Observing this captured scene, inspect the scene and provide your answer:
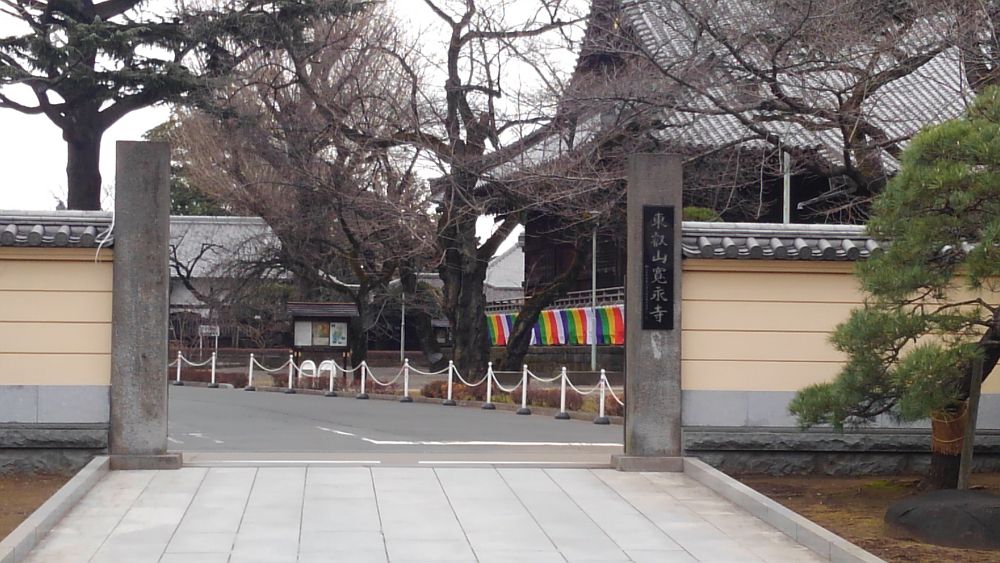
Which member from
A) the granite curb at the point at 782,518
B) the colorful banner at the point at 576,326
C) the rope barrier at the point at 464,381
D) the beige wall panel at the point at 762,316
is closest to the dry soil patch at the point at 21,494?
the granite curb at the point at 782,518

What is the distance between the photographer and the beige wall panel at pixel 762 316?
10680mm

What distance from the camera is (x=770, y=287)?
35.1 ft

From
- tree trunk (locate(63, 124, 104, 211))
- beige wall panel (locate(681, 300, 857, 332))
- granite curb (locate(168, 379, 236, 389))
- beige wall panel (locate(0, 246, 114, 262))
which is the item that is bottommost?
granite curb (locate(168, 379, 236, 389))

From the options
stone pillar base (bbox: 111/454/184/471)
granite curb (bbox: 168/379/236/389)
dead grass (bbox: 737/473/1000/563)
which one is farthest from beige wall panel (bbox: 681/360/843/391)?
granite curb (bbox: 168/379/236/389)

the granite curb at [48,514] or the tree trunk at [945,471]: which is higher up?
the tree trunk at [945,471]

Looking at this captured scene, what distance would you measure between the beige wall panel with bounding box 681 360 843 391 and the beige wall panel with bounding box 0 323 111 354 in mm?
5939

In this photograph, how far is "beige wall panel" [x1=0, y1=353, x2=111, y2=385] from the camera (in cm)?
1009

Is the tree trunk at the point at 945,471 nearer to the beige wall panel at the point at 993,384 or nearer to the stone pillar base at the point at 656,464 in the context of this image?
the beige wall panel at the point at 993,384

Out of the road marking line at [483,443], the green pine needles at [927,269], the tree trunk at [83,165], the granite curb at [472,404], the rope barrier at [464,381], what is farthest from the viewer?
the tree trunk at [83,165]

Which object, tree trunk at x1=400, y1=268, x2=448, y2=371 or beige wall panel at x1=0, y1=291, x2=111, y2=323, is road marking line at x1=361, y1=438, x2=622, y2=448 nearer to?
beige wall panel at x1=0, y1=291, x2=111, y2=323

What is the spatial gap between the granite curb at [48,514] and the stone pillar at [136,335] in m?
0.40

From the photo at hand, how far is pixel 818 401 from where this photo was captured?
8148 mm

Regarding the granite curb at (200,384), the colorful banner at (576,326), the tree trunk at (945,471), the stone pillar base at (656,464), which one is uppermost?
the colorful banner at (576,326)

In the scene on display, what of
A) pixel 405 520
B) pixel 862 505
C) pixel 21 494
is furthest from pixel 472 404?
pixel 405 520
